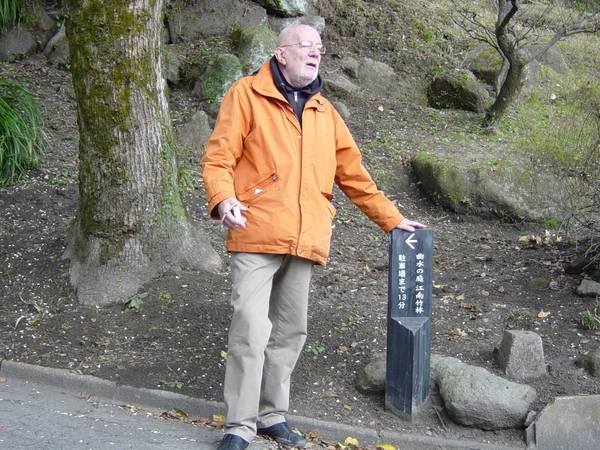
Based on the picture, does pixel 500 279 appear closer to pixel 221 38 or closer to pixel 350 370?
pixel 350 370

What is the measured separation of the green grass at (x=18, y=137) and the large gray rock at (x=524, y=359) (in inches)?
226

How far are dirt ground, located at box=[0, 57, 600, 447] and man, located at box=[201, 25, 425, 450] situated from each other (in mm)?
810

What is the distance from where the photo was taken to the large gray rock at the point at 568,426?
4543 mm

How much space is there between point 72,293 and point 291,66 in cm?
295

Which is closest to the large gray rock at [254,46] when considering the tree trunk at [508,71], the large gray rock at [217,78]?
the large gray rock at [217,78]

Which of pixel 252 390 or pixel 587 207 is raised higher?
pixel 587 207

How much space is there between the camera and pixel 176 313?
5.77m

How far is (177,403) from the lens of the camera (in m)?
4.94

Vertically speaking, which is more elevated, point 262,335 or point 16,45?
point 16,45

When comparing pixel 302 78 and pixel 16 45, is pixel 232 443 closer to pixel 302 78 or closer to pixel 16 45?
pixel 302 78

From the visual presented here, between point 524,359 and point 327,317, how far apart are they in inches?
61.0

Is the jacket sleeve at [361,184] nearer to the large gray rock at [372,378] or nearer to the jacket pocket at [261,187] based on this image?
the jacket pocket at [261,187]

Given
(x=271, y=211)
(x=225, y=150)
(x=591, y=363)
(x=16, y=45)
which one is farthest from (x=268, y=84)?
(x=16, y=45)

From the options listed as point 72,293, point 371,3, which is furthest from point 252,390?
point 371,3
